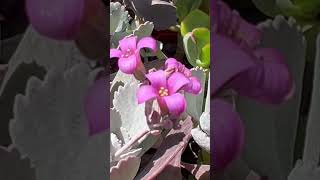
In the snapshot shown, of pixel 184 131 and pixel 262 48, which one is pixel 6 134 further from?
pixel 184 131

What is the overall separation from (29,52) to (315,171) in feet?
1.09

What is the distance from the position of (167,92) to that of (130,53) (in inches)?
4.8

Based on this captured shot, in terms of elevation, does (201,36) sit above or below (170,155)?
above

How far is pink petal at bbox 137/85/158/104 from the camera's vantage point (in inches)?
41.0

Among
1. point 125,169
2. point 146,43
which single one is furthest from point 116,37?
point 125,169

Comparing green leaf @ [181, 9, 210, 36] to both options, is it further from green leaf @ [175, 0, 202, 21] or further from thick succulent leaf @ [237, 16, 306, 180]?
thick succulent leaf @ [237, 16, 306, 180]

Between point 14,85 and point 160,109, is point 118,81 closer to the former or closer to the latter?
point 160,109

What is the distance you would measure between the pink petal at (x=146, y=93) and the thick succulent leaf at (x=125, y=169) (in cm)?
9

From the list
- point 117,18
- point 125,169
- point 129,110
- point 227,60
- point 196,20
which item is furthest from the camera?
point 117,18

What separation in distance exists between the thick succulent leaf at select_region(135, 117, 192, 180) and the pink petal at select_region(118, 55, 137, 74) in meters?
0.14

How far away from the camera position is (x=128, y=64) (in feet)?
3.64

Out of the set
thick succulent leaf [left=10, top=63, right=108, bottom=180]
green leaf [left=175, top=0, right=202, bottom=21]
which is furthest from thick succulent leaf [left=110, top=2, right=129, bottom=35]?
thick succulent leaf [left=10, top=63, right=108, bottom=180]

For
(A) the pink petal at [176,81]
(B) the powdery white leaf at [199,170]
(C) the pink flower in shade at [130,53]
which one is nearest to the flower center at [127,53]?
(C) the pink flower in shade at [130,53]

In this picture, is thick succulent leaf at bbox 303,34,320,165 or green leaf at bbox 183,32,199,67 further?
green leaf at bbox 183,32,199,67
